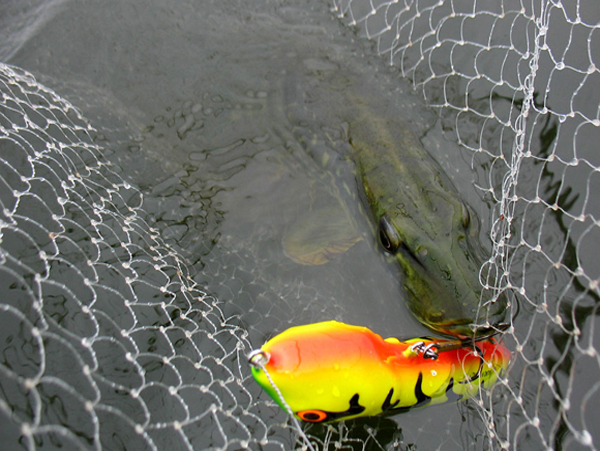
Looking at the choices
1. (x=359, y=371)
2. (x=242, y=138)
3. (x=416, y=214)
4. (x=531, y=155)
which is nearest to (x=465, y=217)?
(x=416, y=214)

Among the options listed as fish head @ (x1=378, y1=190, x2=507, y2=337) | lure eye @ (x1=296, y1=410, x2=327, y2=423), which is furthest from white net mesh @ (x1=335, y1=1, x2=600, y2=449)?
lure eye @ (x1=296, y1=410, x2=327, y2=423)

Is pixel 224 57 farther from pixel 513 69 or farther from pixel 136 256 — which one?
pixel 513 69

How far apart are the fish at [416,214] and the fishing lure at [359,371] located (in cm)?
26

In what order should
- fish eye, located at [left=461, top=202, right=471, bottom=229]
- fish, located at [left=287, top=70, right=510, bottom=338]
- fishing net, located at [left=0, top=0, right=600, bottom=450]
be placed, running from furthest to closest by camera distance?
fish eye, located at [left=461, top=202, right=471, bottom=229] < fish, located at [left=287, top=70, right=510, bottom=338] < fishing net, located at [left=0, top=0, right=600, bottom=450]

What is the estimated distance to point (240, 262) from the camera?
12.6ft

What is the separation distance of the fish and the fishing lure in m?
0.26

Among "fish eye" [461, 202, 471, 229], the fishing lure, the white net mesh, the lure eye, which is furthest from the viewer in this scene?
"fish eye" [461, 202, 471, 229]

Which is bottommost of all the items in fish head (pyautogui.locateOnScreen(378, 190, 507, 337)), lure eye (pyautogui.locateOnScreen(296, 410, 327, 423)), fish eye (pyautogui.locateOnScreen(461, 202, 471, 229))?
lure eye (pyautogui.locateOnScreen(296, 410, 327, 423))

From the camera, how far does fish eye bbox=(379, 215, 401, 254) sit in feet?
11.9

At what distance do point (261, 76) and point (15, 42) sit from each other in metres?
2.94

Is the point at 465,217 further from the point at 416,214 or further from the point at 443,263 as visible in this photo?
the point at 443,263

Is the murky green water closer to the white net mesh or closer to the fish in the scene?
the fish

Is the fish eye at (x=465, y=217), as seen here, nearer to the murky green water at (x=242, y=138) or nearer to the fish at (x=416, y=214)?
the fish at (x=416, y=214)

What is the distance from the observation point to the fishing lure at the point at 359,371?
2193mm
